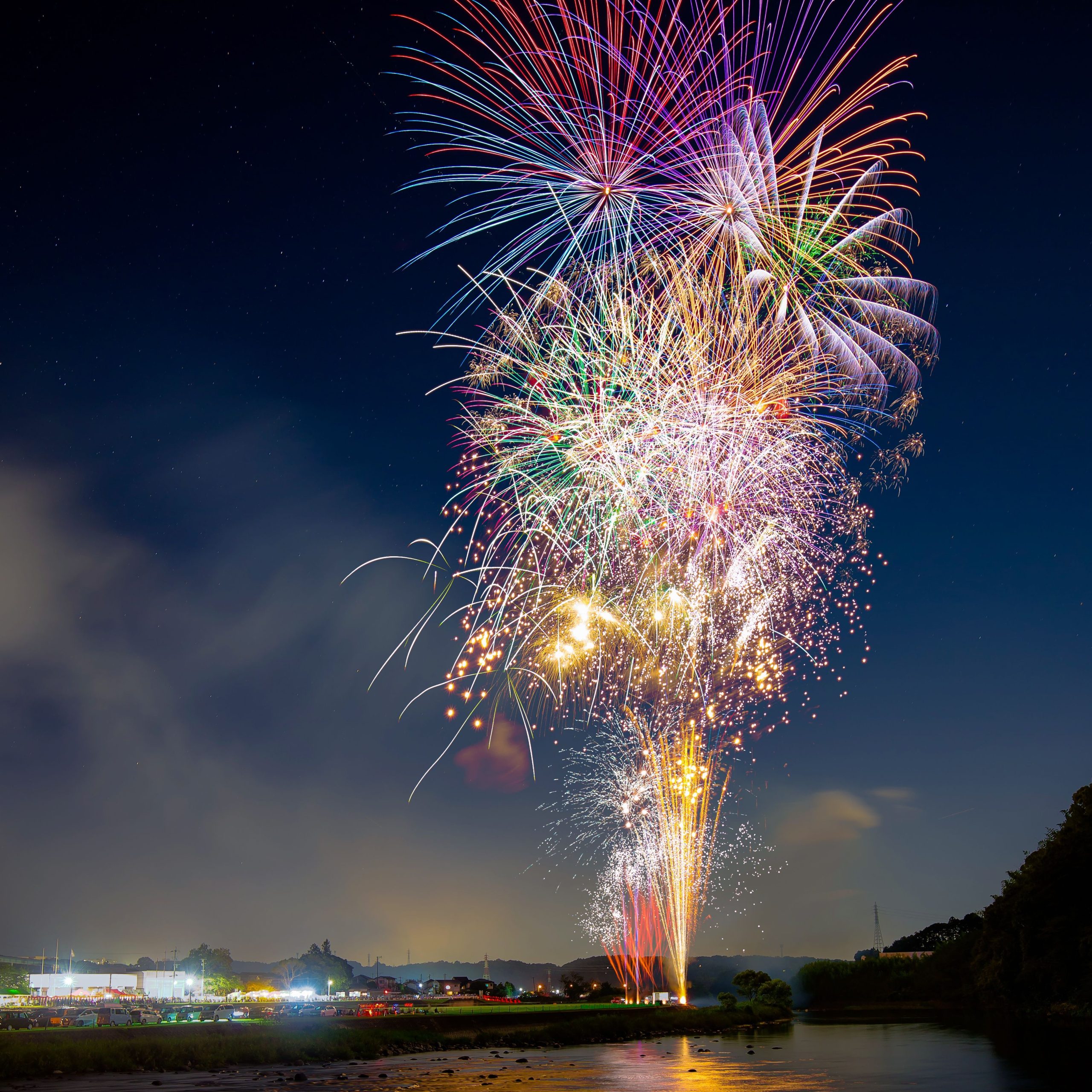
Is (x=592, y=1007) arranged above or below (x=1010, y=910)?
below

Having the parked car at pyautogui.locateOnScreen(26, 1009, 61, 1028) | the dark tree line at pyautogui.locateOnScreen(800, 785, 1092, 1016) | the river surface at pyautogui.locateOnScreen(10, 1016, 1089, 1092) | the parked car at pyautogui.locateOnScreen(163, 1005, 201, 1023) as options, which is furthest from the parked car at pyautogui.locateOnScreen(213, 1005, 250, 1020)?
the dark tree line at pyautogui.locateOnScreen(800, 785, 1092, 1016)

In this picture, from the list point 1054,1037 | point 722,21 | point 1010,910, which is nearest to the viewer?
point 722,21

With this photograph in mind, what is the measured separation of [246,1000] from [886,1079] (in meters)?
81.1

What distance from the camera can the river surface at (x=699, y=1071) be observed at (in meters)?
25.8

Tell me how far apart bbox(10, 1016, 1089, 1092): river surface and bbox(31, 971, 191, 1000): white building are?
288 feet

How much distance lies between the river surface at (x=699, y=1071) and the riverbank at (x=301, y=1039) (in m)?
1.09

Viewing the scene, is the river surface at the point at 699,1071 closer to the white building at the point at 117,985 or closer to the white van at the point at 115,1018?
the white van at the point at 115,1018

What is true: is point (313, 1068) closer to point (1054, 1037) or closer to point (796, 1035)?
point (1054, 1037)

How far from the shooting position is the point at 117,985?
118688mm

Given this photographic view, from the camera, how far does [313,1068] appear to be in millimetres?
33625

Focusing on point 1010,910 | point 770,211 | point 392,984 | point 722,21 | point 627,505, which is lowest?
point 392,984

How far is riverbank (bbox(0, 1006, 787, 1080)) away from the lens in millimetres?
31453

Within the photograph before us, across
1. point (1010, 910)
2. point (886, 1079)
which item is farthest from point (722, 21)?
point (1010, 910)

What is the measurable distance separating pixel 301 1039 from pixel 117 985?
9694 cm
